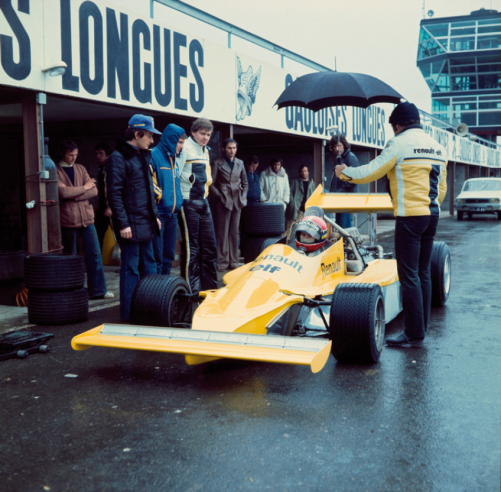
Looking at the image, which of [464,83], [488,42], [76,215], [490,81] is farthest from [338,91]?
[488,42]

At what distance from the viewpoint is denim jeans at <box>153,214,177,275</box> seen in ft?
20.3

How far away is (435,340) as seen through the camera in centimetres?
512

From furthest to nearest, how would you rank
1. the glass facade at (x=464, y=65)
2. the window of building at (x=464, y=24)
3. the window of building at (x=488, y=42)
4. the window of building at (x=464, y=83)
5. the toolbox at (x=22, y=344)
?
the window of building at (x=464, y=24) → the window of building at (x=464, y=83) → the window of building at (x=488, y=42) → the glass facade at (x=464, y=65) → the toolbox at (x=22, y=344)

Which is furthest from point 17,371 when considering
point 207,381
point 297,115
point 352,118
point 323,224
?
point 352,118

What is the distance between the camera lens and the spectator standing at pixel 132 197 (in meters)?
5.58

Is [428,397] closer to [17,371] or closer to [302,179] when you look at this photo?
[17,371]

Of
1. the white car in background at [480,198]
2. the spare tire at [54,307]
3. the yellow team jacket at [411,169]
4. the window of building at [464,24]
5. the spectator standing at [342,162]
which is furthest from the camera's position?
the window of building at [464,24]

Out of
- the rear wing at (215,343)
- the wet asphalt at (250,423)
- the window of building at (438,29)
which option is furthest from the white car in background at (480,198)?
the window of building at (438,29)

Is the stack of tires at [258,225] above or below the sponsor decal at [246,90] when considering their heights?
below

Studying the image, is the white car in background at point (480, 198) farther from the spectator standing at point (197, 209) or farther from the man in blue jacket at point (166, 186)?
the man in blue jacket at point (166, 186)

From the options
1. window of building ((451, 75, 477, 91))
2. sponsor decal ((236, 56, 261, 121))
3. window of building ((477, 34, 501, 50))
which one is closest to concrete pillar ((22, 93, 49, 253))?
sponsor decal ((236, 56, 261, 121))

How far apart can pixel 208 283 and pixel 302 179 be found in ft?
19.7

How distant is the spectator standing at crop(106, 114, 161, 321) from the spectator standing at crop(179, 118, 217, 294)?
921mm

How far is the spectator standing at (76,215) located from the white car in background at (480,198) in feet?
60.1
